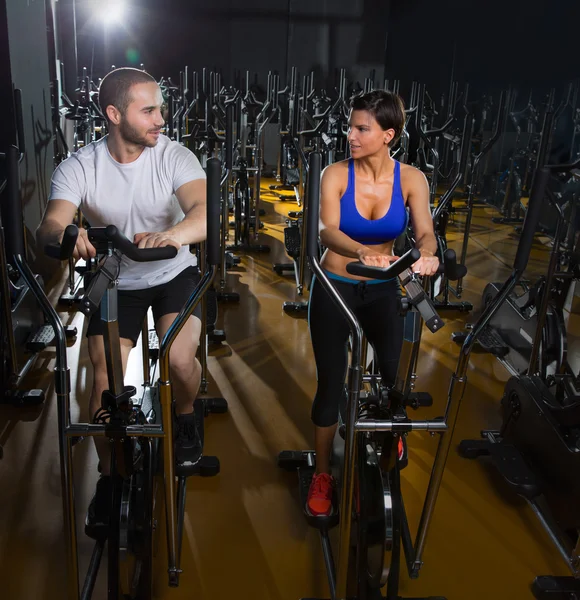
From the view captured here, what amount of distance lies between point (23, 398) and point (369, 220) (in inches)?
83.8

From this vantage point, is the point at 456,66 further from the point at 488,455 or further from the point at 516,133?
the point at 488,455

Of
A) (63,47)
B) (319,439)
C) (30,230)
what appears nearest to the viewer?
(319,439)

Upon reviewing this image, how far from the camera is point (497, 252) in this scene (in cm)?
565

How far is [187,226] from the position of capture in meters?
1.96

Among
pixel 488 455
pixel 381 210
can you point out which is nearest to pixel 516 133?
pixel 488 455

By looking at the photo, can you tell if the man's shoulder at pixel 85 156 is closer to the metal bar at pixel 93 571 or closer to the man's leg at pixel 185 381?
the man's leg at pixel 185 381

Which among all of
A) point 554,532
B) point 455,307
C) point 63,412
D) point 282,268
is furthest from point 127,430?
point 282,268

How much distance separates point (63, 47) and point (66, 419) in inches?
304

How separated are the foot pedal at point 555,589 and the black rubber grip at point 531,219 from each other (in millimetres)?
1213

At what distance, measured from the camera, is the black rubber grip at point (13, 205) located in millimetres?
1480

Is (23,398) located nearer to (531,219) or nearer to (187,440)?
(187,440)

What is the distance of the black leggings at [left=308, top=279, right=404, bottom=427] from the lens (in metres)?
2.17

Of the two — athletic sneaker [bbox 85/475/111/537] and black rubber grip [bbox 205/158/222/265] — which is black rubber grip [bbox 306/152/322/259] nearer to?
black rubber grip [bbox 205/158/222/265]

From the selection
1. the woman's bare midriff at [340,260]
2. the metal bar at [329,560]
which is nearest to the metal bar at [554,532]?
the metal bar at [329,560]
